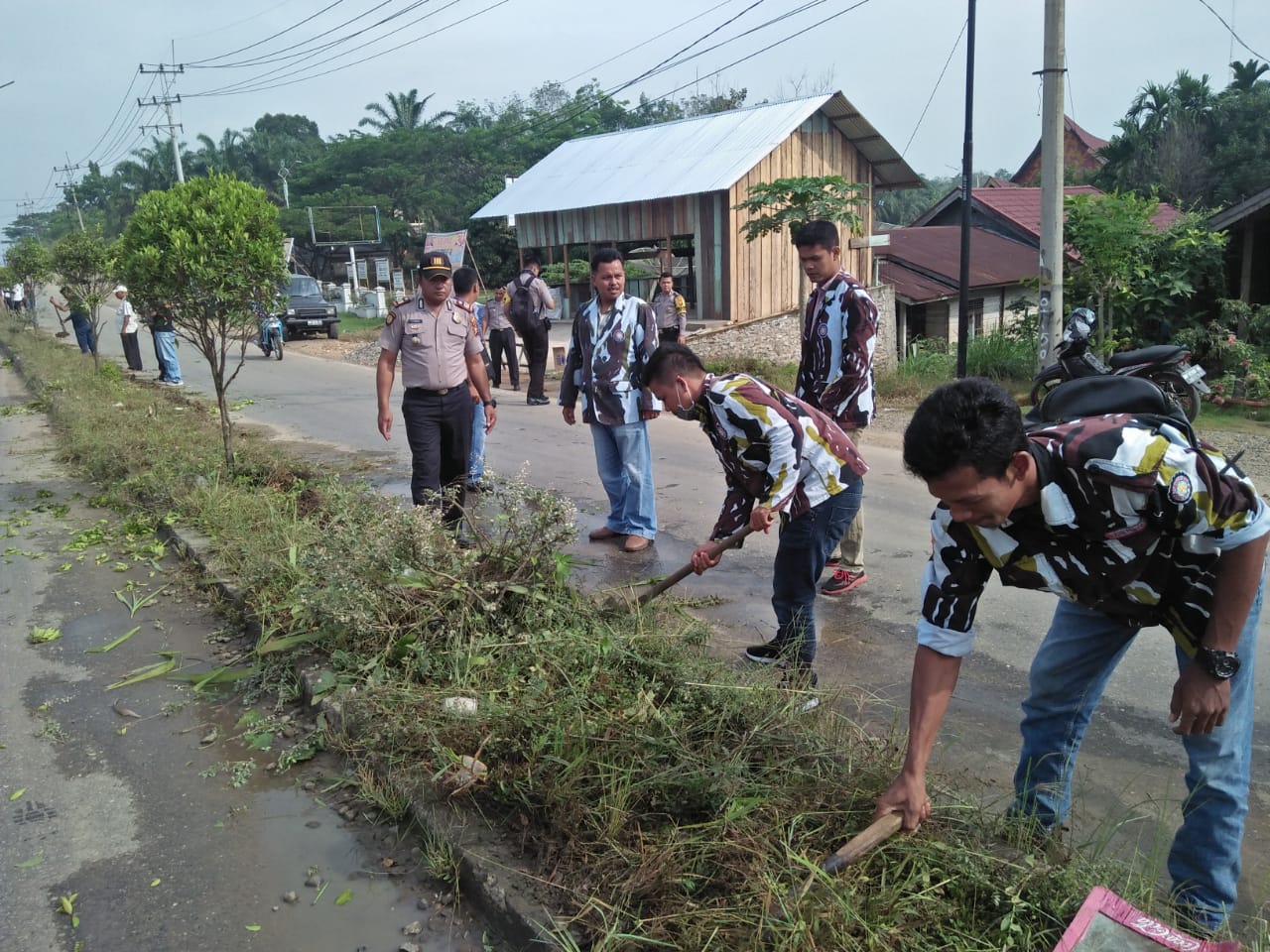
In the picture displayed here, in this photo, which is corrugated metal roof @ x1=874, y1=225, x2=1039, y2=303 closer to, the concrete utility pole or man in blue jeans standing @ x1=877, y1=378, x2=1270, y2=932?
the concrete utility pole

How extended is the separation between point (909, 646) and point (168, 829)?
3.16 meters

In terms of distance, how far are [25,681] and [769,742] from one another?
377cm

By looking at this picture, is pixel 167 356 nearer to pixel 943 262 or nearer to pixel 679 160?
pixel 679 160

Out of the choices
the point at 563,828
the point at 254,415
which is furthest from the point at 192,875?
the point at 254,415

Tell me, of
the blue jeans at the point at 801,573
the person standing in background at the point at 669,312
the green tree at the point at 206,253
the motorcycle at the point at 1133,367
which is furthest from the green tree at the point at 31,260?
the blue jeans at the point at 801,573

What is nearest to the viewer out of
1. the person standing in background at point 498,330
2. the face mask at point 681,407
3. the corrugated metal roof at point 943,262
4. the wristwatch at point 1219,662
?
the wristwatch at point 1219,662

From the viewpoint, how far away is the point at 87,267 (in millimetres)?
17234

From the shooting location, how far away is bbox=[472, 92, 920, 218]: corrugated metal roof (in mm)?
19141

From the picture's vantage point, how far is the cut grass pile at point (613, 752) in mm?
2193

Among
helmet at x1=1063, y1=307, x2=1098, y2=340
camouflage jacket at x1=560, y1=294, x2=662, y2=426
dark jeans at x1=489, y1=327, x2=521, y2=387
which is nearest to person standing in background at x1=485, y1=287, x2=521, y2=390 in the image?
dark jeans at x1=489, y1=327, x2=521, y2=387

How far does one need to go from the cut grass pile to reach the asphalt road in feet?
1.34

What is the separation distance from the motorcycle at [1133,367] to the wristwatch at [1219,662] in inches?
24.7

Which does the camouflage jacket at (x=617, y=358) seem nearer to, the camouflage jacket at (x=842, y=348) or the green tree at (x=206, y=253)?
the camouflage jacket at (x=842, y=348)

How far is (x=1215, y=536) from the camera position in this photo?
2.01 m
